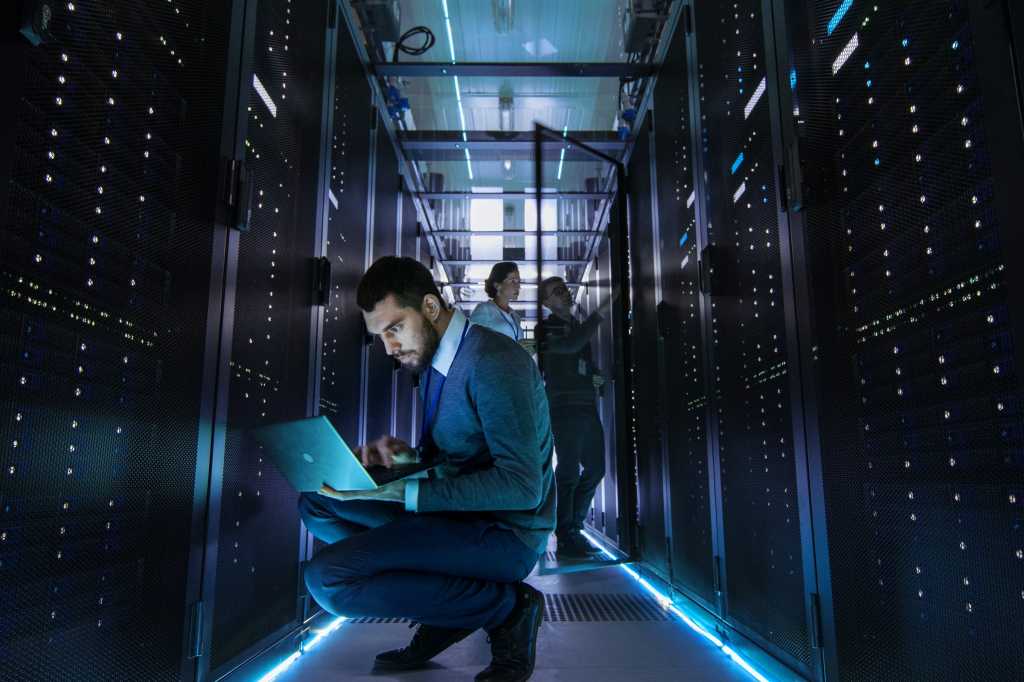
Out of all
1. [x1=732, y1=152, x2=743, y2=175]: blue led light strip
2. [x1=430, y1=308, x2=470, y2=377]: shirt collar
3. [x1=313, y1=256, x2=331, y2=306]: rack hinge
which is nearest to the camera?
[x1=430, y1=308, x2=470, y2=377]: shirt collar

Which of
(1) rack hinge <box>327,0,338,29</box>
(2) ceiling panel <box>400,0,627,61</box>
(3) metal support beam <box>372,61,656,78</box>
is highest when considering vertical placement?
(2) ceiling panel <box>400,0,627,61</box>

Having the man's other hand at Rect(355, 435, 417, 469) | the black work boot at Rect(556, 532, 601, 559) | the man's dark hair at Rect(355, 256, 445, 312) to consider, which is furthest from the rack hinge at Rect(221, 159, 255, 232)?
the black work boot at Rect(556, 532, 601, 559)

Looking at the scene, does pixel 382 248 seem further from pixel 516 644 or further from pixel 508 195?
pixel 516 644

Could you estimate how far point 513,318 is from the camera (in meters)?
3.51

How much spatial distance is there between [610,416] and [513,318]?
1.58 meters

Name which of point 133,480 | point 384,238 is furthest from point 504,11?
point 133,480

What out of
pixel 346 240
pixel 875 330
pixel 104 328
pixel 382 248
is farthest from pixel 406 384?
pixel 875 330

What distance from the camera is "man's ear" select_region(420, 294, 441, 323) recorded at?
1797 mm

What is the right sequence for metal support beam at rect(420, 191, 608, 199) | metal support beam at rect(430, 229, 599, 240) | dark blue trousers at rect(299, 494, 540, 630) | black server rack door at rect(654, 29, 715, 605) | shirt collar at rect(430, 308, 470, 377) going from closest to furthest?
dark blue trousers at rect(299, 494, 540, 630)
shirt collar at rect(430, 308, 470, 377)
black server rack door at rect(654, 29, 715, 605)
metal support beam at rect(420, 191, 608, 199)
metal support beam at rect(430, 229, 599, 240)

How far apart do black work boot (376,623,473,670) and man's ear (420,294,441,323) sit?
33.2 inches

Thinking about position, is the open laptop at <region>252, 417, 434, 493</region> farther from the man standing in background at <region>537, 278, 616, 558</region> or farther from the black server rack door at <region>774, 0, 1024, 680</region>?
the man standing in background at <region>537, 278, 616, 558</region>

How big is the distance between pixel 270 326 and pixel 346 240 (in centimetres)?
94

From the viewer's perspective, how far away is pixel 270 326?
2029mm

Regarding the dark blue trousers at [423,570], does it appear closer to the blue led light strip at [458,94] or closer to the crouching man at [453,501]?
the crouching man at [453,501]
